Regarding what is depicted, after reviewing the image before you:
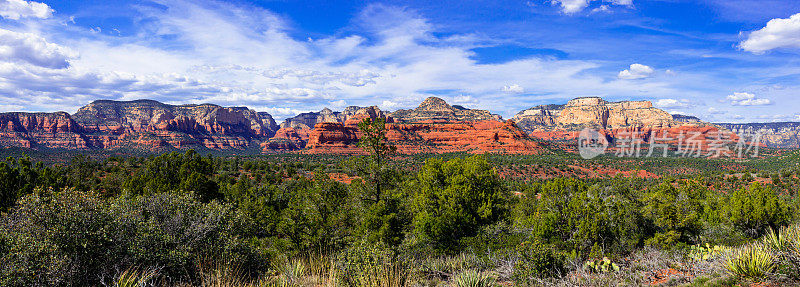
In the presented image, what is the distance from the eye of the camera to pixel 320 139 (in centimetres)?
16238

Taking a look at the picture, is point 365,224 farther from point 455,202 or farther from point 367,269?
point 367,269

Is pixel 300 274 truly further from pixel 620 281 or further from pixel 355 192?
pixel 355 192

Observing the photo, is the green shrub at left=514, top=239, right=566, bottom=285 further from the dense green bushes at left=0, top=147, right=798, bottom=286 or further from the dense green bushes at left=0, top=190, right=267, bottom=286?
the dense green bushes at left=0, top=190, right=267, bottom=286

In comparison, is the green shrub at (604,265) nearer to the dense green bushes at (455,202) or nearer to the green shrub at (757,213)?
the dense green bushes at (455,202)

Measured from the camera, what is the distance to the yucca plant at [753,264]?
257 inches

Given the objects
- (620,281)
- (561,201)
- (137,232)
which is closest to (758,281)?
(620,281)

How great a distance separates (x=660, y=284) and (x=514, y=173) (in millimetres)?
70241

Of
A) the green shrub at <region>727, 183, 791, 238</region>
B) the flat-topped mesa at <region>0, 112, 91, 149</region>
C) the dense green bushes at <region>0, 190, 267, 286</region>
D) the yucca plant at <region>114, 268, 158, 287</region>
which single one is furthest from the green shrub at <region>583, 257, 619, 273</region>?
the flat-topped mesa at <region>0, 112, 91, 149</region>

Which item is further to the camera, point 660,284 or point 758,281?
point 660,284

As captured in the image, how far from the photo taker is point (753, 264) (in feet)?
21.5

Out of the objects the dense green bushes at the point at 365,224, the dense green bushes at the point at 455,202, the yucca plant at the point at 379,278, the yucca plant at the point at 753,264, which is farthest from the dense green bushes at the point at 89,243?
the yucca plant at the point at 753,264

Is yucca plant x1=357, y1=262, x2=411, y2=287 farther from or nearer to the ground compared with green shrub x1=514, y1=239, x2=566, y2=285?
farther from the ground

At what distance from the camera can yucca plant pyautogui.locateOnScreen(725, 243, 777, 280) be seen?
257 inches

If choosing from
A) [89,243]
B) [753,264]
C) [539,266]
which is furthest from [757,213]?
[89,243]
